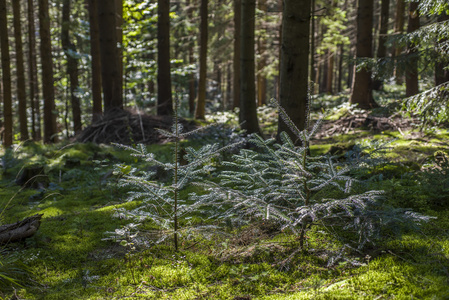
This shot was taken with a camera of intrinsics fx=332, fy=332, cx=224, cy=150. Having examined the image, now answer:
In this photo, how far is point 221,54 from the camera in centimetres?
2127

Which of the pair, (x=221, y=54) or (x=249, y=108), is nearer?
(x=249, y=108)

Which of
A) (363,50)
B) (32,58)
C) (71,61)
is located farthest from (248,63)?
(32,58)

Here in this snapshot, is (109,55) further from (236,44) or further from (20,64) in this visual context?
(236,44)

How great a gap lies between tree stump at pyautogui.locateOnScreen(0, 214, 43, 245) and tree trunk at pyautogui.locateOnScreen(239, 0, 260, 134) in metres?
5.36

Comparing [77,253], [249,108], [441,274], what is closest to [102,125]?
[249,108]

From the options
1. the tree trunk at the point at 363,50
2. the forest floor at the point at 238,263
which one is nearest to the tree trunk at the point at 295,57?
the forest floor at the point at 238,263

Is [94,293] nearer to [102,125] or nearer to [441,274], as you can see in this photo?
[441,274]

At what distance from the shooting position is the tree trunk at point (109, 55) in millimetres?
10336

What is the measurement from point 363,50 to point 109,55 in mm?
8570

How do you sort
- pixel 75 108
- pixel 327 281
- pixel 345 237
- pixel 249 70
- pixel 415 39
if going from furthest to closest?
pixel 75 108 < pixel 249 70 < pixel 415 39 < pixel 345 237 < pixel 327 281

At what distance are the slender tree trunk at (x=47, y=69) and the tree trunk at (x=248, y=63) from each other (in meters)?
7.58

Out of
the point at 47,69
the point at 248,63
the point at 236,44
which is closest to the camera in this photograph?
the point at 248,63

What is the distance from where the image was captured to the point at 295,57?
5199mm

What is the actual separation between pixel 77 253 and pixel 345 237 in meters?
2.65
